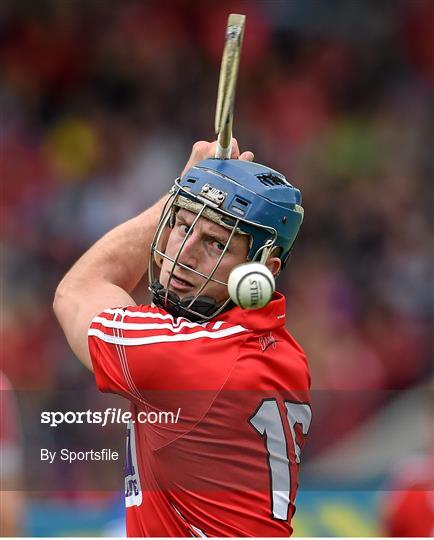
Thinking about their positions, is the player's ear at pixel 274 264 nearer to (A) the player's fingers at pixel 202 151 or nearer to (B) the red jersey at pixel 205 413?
(B) the red jersey at pixel 205 413

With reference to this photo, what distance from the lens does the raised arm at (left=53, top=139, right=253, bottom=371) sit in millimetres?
2979

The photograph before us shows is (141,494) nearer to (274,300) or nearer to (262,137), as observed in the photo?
(274,300)

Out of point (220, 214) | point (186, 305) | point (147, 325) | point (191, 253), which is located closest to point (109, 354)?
point (147, 325)

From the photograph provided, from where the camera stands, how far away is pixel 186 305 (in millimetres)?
2740

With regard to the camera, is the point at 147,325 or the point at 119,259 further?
the point at 119,259

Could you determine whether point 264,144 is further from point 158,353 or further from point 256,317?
point 158,353

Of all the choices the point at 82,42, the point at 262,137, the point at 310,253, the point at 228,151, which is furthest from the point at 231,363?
the point at 82,42

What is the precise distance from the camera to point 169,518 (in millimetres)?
2672

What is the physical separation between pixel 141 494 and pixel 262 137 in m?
6.00

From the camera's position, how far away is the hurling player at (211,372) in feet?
8.54

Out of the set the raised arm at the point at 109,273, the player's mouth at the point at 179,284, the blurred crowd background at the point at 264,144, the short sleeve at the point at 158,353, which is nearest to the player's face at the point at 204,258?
the player's mouth at the point at 179,284

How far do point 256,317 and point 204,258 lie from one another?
0.23 meters

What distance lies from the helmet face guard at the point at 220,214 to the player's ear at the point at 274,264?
6cm

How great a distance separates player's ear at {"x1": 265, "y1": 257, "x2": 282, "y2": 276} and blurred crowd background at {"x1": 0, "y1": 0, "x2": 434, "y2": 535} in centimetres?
419
